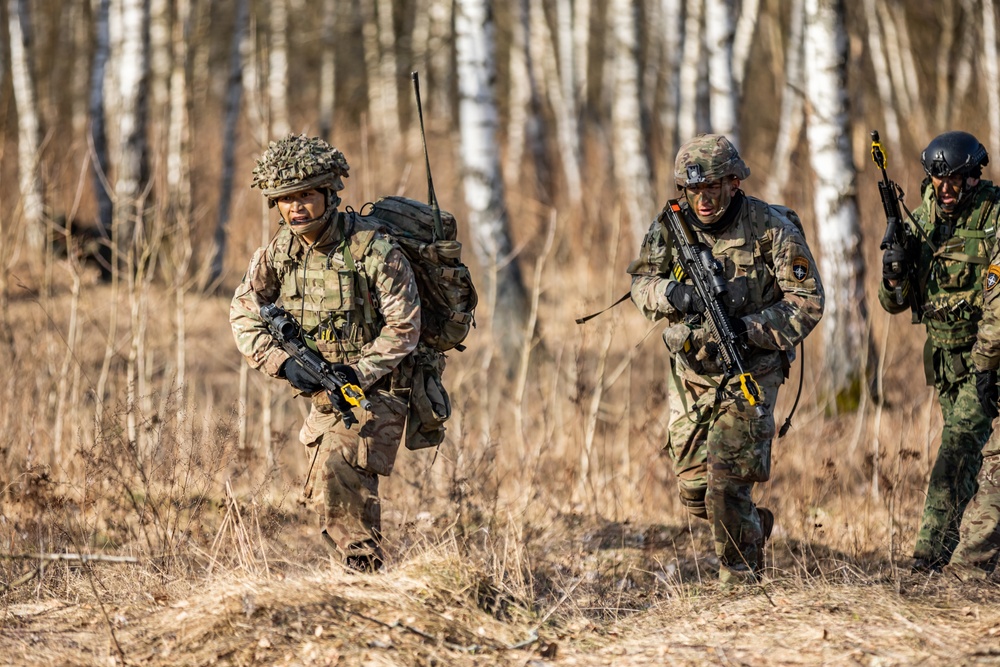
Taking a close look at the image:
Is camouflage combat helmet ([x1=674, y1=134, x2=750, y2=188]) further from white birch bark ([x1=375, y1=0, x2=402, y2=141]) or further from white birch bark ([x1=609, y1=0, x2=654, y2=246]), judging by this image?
white birch bark ([x1=375, y1=0, x2=402, y2=141])

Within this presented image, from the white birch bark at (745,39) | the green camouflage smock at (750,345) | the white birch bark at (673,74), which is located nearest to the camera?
the green camouflage smock at (750,345)

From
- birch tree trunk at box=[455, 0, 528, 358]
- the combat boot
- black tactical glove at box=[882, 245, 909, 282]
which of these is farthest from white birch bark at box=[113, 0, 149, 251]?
black tactical glove at box=[882, 245, 909, 282]

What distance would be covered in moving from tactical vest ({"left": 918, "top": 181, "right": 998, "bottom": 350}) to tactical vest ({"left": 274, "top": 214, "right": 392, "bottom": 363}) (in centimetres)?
256

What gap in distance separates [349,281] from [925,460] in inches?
159

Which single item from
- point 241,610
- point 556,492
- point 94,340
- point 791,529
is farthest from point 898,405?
point 94,340

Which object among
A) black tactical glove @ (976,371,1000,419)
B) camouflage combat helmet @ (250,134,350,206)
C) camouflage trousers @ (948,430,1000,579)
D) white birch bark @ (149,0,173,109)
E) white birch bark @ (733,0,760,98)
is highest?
white birch bark @ (733,0,760,98)

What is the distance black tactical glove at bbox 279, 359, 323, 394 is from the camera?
4.62 metres

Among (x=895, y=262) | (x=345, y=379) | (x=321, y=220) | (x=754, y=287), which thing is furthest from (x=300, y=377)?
(x=895, y=262)

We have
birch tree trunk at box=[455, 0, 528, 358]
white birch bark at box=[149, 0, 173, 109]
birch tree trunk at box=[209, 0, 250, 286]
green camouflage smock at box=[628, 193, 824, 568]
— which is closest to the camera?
green camouflage smock at box=[628, 193, 824, 568]

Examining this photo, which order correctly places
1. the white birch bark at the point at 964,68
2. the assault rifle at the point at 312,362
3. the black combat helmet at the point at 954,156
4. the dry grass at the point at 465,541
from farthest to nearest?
the white birch bark at the point at 964,68 → the black combat helmet at the point at 954,156 → the assault rifle at the point at 312,362 → the dry grass at the point at 465,541

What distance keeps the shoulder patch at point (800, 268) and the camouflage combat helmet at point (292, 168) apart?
6.35 ft

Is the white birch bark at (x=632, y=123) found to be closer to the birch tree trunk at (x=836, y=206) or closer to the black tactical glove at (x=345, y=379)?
the birch tree trunk at (x=836, y=206)

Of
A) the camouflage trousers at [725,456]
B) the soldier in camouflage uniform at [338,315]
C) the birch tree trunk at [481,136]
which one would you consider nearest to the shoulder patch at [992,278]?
the camouflage trousers at [725,456]

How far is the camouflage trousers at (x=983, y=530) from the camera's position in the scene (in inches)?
193
